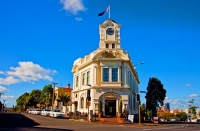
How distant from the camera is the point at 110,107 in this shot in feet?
132

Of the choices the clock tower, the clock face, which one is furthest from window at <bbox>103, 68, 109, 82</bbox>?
the clock face

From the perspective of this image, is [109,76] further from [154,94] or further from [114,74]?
[154,94]

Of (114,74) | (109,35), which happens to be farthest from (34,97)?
(114,74)

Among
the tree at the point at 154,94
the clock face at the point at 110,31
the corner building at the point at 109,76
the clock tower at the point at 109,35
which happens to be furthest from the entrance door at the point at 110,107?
the tree at the point at 154,94

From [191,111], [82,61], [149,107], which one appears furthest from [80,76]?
[191,111]

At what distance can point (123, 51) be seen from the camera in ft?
141

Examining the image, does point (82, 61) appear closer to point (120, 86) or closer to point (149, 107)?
point (120, 86)

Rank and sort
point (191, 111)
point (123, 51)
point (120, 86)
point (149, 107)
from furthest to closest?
point (191, 111)
point (149, 107)
point (123, 51)
point (120, 86)

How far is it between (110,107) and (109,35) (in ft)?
46.8

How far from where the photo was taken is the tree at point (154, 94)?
5462 cm

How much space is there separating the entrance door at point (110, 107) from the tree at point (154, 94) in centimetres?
1708

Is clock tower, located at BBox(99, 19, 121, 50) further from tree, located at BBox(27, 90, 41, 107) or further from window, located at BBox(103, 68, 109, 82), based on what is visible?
tree, located at BBox(27, 90, 41, 107)

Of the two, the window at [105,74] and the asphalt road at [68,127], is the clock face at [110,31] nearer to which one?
the window at [105,74]

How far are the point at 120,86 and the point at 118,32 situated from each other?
1146 centimetres
